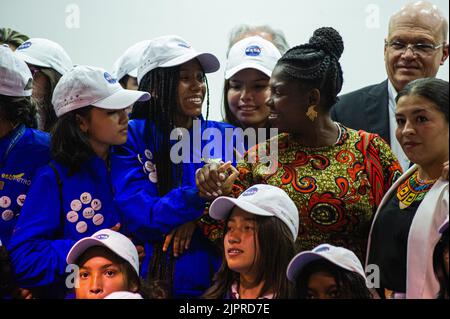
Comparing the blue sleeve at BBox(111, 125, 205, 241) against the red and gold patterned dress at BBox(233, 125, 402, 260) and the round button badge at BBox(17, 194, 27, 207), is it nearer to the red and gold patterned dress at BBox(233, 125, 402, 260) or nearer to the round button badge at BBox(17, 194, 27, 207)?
the red and gold patterned dress at BBox(233, 125, 402, 260)

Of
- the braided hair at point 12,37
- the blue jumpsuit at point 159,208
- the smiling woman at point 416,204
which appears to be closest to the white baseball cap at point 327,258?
the smiling woman at point 416,204

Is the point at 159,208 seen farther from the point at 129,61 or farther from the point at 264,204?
the point at 129,61

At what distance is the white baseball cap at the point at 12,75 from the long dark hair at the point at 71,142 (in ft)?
0.60

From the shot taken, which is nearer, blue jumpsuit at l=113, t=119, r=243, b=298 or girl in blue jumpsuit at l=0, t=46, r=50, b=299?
blue jumpsuit at l=113, t=119, r=243, b=298

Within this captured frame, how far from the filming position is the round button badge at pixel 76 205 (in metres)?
2.65

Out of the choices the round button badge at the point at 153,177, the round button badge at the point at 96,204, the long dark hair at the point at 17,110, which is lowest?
the round button badge at the point at 96,204

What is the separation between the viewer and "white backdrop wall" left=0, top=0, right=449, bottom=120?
2.92 meters

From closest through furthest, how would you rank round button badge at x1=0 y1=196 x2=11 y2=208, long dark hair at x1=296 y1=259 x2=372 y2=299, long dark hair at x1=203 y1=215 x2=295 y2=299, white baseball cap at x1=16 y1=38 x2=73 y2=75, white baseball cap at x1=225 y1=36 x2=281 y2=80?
1. long dark hair at x1=296 y1=259 x2=372 y2=299
2. long dark hair at x1=203 y1=215 x2=295 y2=299
3. round button badge at x1=0 y1=196 x2=11 y2=208
4. white baseball cap at x1=225 y1=36 x2=281 y2=80
5. white baseball cap at x1=16 y1=38 x2=73 y2=75

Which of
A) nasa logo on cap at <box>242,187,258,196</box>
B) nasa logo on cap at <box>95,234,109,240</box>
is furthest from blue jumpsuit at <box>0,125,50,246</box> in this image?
nasa logo on cap at <box>242,187,258,196</box>

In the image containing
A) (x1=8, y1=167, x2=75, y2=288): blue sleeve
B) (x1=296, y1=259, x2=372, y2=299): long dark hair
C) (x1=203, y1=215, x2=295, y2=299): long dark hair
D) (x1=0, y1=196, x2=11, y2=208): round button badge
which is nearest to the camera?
(x1=296, y1=259, x2=372, y2=299): long dark hair

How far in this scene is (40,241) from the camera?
8.52 feet

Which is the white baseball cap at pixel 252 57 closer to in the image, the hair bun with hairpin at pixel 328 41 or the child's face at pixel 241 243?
the hair bun with hairpin at pixel 328 41

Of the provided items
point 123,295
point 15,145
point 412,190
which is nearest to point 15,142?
point 15,145

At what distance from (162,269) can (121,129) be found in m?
Answer: 0.48
